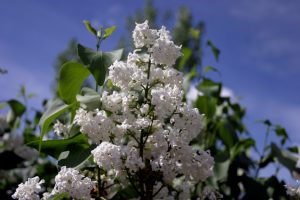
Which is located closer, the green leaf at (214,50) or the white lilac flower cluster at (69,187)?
the white lilac flower cluster at (69,187)

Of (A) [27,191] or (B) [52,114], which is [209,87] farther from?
(A) [27,191]

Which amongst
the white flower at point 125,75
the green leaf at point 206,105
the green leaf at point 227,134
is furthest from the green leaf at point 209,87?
the white flower at point 125,75

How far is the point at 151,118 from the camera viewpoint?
1.29m

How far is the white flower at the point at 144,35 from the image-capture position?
4.33 ft

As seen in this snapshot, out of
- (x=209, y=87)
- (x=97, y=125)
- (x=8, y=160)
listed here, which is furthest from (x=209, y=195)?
(x=8, y=160)

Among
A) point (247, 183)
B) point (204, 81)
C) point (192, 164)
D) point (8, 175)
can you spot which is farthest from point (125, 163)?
point (8, 175)

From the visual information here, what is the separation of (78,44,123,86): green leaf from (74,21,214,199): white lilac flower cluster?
0.24 feet

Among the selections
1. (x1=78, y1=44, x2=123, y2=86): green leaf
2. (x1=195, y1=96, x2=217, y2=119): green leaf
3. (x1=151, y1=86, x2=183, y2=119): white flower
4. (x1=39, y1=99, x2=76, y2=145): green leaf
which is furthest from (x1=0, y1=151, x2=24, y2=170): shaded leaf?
(x1=151, y1=86, x2=183, y2=119): white flower

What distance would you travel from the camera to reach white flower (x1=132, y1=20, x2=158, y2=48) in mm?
1321

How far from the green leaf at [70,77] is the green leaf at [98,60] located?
55 mm

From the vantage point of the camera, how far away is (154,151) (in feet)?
4.20

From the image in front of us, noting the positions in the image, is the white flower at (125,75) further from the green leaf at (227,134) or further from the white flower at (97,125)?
the green leaf at (227,134)

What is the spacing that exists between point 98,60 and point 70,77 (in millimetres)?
120

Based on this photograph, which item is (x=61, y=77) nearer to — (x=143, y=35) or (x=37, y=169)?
(x=143, y=35)
